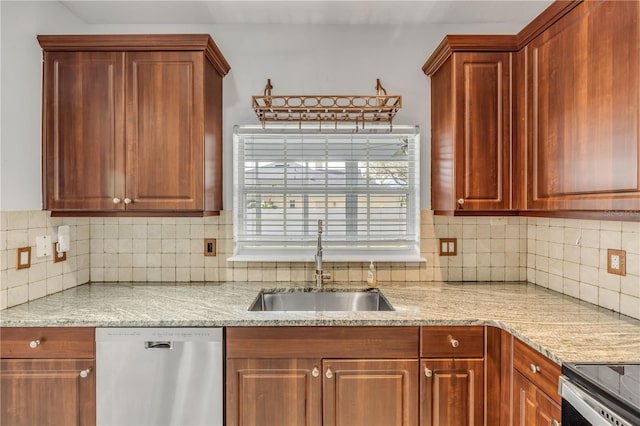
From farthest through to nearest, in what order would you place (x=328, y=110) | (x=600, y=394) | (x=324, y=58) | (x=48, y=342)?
(x=324, y=58) → (x=328, y=110) → (x=48, y=342) → (x=600, y=394)

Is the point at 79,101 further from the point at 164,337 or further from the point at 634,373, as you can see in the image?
the point at 634,373

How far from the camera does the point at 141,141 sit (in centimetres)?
199

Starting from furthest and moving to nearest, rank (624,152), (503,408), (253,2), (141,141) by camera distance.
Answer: (253,2)
(141,141)
(503,408)
(624,152)

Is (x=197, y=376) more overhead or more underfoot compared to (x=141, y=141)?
more underfoot

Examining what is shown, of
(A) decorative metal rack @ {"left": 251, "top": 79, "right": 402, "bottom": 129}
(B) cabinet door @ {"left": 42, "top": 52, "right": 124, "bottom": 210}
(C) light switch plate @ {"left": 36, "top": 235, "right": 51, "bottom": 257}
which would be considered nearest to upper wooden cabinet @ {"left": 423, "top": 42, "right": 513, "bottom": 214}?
(A) decorative metal rack @ {"left": 251, "top": 79, "right": 402, "bottom": 129}

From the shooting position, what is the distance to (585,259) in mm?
1935

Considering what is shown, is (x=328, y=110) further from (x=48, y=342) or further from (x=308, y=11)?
(x=48, y=342)

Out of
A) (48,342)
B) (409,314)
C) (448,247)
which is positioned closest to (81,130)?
(48,342)

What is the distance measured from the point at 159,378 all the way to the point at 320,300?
3.09 feet

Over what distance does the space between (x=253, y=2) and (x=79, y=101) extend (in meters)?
1.09

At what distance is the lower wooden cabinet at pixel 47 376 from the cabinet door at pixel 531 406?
1.83m

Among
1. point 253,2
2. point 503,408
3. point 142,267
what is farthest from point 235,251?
point 503,408

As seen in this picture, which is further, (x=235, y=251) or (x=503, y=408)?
(x=235, y=251)

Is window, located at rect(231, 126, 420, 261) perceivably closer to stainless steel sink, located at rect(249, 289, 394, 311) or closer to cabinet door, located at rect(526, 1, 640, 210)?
stainless steel sink, located at rect(249, 289, 394, 311)
